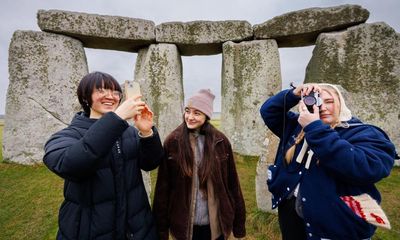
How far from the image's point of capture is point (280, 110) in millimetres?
1877

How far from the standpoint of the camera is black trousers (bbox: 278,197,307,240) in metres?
1.69

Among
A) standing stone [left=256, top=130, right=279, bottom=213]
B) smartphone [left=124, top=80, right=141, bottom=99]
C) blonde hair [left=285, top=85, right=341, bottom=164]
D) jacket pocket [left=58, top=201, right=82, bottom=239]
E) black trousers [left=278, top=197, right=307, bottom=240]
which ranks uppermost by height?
smartphone [left=124, top=80, right=141, bottom=99]

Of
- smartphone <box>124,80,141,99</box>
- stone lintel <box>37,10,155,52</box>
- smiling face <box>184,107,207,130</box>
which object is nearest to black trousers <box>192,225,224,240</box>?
smiling face <box>184,107,207,130</box>

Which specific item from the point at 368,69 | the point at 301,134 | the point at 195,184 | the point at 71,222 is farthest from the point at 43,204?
the point at 368,69

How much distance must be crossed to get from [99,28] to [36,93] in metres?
2.07

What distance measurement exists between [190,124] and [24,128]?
4.93 meters

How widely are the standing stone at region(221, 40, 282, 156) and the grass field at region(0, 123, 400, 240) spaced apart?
102cm

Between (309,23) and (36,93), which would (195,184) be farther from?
(309,23)

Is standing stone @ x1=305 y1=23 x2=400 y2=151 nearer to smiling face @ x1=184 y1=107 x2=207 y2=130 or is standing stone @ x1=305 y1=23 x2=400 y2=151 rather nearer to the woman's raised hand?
smiling face @ x1=184 y1=107 x2=207 y2=130

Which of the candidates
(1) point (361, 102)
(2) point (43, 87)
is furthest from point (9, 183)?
(1) point (361, 102)

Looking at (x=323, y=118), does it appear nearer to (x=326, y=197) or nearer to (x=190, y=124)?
(x=326, y=197)

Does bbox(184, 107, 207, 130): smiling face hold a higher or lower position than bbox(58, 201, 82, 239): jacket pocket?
higher

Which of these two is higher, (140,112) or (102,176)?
(140,112)

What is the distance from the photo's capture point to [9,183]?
4383 mm
